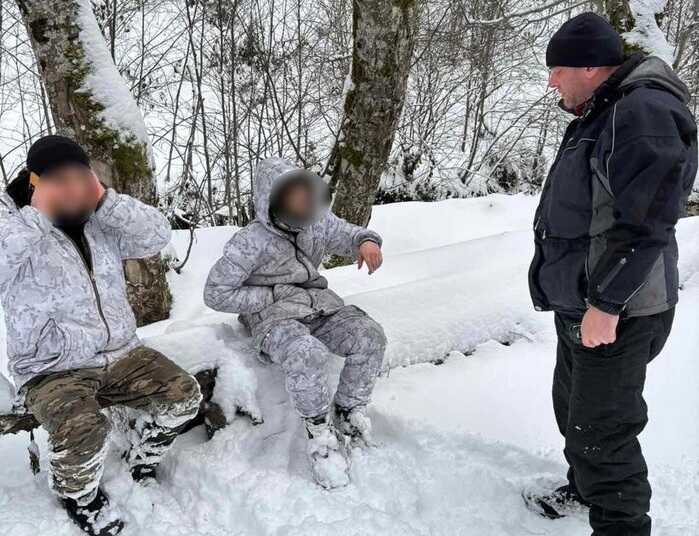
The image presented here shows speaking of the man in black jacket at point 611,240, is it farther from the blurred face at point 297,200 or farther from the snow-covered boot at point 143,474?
the snow-covered boot at point 143,474

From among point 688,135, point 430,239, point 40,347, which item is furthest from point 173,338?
point 430,239

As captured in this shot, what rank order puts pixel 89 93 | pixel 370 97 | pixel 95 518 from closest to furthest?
pixel 95 518
pixel 89 93
pixel 370 97

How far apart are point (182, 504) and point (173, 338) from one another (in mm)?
701

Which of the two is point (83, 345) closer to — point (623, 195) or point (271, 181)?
point (271, 181)

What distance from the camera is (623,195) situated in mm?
1460

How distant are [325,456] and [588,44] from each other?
1710 mm

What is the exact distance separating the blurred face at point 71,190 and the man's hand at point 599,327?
1.77 metres

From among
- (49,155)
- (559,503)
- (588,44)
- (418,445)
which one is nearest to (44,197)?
(49,155)

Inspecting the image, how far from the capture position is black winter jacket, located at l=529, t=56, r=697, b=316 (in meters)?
1.44

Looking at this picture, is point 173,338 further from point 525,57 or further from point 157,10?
point 525,57

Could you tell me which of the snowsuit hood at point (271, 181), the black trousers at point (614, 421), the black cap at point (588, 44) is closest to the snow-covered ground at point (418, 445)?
the black trousers at point (614, 421)

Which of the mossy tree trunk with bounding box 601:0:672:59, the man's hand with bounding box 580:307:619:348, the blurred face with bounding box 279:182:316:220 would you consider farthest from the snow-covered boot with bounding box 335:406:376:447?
the mossy tree trunk with bounding box 601:0:672:59

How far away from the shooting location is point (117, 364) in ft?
7.04

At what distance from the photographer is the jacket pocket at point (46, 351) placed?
201cm
